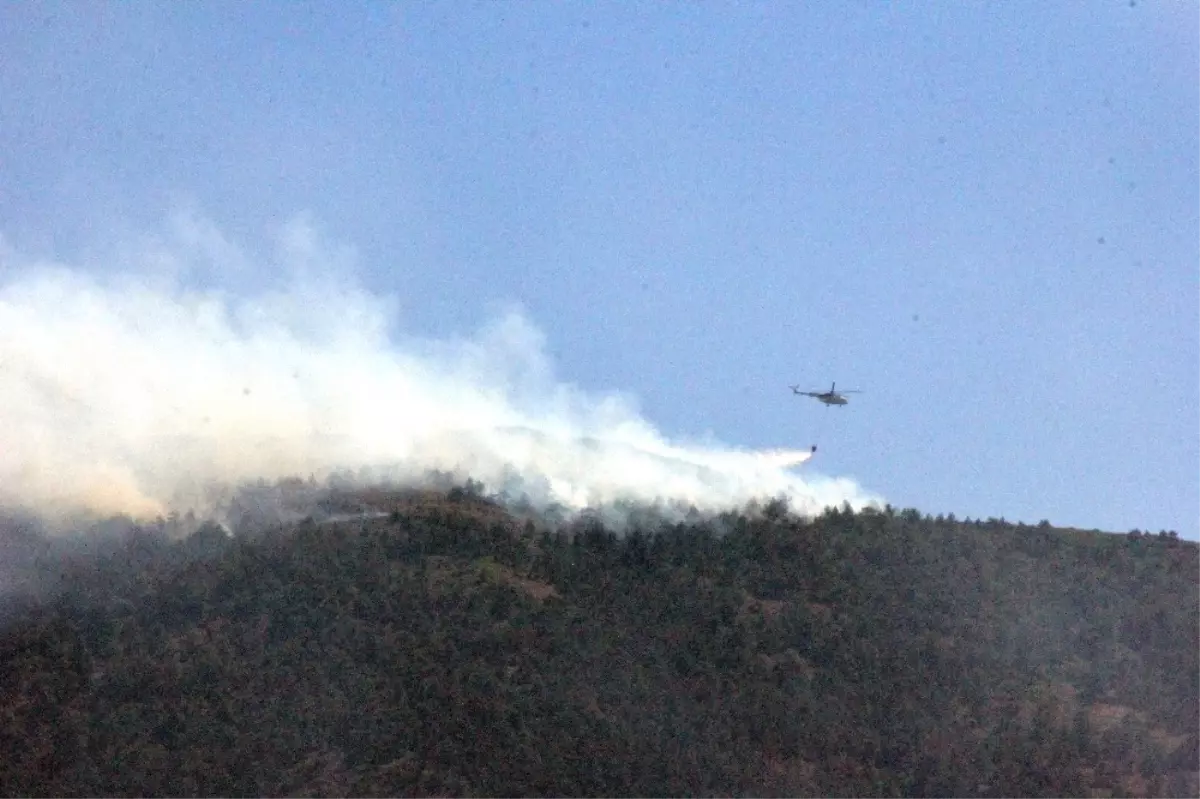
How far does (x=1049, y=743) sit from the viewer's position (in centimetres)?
8306

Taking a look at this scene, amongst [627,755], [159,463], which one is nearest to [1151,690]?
[627,755]

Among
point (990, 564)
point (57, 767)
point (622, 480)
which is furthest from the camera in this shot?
point (622, 480)

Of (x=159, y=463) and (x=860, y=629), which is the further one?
(x=159, y=463)

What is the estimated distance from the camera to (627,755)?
254 ft

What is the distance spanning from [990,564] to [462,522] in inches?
→ 1120

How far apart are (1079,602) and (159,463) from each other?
163 ft

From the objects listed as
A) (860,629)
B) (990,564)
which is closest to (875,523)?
(990,564)

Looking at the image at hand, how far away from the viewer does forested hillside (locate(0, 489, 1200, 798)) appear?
3019 inches

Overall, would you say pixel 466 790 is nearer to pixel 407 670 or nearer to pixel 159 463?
pixel 407 670

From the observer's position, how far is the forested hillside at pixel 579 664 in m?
76.7

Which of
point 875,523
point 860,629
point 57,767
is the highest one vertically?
point 875,523

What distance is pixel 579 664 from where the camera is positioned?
84.4 m

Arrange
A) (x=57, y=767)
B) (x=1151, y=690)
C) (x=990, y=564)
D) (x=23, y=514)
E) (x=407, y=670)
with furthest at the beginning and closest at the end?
1. (x=990, y=564)
2. (x=23, y=514)
3. (x=1151, y=690)
4. (x=407, y=670)
5. (x=57, y=767)

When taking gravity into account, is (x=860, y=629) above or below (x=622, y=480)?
below
